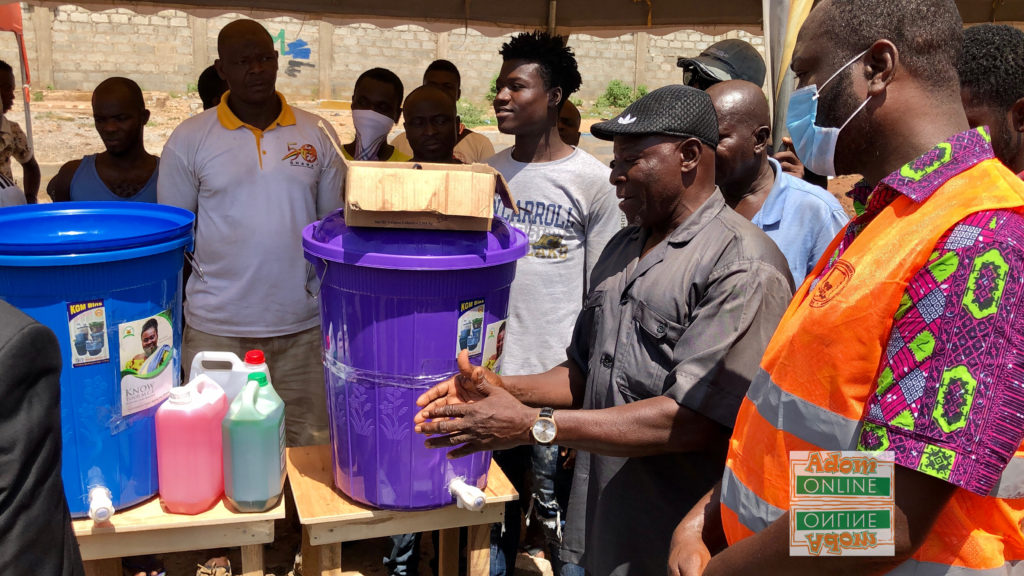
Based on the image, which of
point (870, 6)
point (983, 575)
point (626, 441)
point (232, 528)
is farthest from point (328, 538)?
point (870, 6)

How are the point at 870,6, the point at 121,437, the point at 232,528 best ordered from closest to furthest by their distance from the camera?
1. the point at 870,6
2. the point at 121,437
3. the point at 232,528

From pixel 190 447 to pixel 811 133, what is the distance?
1799 millimetres

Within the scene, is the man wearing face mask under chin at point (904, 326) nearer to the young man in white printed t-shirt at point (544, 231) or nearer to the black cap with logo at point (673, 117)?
the black cap with logo at point (673, 117)

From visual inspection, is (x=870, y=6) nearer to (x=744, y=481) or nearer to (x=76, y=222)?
(x=744, y=481)

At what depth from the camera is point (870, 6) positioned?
1312mm

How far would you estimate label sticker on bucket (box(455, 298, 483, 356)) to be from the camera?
6.95 ft

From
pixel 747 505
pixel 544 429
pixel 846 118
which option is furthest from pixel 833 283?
pixel 544 429

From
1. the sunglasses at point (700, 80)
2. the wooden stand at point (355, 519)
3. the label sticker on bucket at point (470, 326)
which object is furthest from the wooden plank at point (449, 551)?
the sunglasses at point (700, 80)

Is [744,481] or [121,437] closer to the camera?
[744,481]

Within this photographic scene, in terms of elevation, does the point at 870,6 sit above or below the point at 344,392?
above

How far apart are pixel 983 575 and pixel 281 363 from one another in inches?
114

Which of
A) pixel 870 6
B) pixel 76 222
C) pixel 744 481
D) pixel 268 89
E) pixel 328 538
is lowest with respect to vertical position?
pixel 328 538

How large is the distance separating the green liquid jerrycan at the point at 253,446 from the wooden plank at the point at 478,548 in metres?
0.65

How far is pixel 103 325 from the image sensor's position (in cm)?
196
